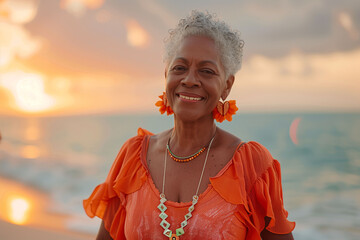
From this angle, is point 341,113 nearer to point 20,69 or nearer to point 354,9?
point 354,9

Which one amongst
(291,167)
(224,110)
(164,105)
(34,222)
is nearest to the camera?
(224,110)

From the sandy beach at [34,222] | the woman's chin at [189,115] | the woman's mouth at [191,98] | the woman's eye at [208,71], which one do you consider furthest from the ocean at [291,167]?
the woman's eye at [208,71]

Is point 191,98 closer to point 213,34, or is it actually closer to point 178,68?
point 178,68

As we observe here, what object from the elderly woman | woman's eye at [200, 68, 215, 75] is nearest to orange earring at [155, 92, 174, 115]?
the elderly woman

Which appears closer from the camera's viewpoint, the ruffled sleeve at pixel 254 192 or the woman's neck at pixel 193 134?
the ruffled sleeve at pixel 254 192

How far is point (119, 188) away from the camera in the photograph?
2188mm

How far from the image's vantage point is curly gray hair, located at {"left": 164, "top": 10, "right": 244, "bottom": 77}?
6.59ft

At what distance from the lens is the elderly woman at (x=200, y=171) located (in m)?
1.89

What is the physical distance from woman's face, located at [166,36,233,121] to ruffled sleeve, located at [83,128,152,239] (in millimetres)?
445

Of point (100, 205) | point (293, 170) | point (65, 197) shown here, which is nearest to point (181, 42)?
point (100, 205)

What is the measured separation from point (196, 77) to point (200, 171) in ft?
1.74

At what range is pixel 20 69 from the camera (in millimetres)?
20891

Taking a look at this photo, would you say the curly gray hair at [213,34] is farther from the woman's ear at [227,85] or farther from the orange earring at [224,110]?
the orange earring at [224,110]

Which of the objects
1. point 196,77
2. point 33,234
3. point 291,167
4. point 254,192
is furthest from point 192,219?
point 291,167
